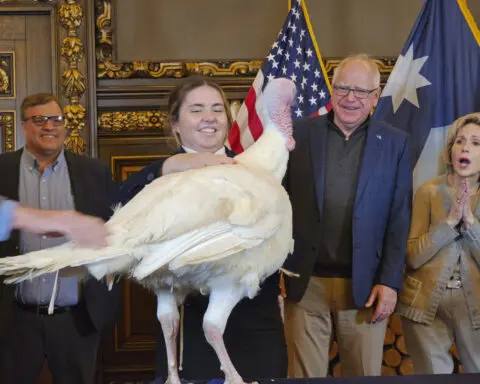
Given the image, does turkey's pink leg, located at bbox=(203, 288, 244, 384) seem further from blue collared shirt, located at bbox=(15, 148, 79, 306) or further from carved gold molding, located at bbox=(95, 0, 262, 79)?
carved gold molding, located at bbox=(95, 0, 262, 79)

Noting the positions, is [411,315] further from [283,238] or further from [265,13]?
[265,13]

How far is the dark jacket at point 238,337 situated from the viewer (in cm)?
172

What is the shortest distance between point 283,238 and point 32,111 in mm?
1478

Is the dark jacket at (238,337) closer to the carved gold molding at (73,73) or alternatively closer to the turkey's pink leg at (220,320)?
the turkey's pink leg at (220,320)

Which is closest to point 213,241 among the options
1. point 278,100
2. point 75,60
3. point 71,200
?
point 278,100

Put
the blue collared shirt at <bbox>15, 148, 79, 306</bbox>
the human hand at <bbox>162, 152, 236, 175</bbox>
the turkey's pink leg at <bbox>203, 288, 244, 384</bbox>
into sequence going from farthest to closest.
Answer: the blue collared shirt at <bbox>15, 148, 79, 306</bbox>, the human hand at <bbox>162, 152, 236, 175</bbox>, the turkey's pink leg at <bbox>203, 288, 244, 384</bbox>

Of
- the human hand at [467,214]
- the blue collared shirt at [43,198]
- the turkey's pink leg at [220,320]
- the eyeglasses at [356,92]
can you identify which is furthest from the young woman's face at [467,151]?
the blue collared shirt at [43,198]

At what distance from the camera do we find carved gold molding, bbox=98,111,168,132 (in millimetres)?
3445

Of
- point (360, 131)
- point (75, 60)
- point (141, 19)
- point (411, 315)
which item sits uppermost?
point (141, 19)

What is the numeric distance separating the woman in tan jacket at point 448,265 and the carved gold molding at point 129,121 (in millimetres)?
1482

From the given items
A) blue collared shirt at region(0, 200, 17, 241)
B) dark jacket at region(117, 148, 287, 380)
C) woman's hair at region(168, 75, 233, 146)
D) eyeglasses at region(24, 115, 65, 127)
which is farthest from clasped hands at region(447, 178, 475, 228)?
blue collared shirt at region(0, 200, 17, 241)

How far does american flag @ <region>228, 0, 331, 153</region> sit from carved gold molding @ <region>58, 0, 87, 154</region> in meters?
0.77

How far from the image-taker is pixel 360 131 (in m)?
2.40

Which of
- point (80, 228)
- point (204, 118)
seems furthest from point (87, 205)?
point (80, 228)
